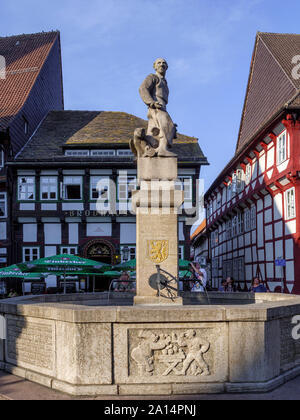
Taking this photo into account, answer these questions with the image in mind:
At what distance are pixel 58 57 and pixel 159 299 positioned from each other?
119 feet

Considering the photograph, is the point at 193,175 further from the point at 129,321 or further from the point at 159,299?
the point at 129,321

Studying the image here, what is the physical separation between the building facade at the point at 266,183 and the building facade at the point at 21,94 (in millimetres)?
12941

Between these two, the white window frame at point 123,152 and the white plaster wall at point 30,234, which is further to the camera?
the white window frame at point 123,152

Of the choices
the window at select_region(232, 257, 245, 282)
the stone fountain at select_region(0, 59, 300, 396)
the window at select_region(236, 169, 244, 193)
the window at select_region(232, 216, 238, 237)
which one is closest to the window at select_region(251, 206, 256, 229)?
the window at select_region(236, 169, 244, 193)

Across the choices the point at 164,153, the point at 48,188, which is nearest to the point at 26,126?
the point at 48,188

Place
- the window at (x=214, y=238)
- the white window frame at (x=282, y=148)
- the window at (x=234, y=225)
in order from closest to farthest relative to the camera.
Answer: the white window frame at (x=282, y=148), the window at (x=234, y=225), the window at (x=214, y=238)

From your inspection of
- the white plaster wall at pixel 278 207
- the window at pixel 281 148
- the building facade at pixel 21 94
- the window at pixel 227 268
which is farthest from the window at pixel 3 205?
the window at pixel 281 148

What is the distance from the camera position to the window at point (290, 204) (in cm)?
2245

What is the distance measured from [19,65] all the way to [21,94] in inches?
161

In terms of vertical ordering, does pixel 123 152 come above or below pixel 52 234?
above

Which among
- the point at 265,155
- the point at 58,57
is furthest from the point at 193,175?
the point at 58,57

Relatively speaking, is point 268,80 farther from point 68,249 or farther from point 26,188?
point 26,188

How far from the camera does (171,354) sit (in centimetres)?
611

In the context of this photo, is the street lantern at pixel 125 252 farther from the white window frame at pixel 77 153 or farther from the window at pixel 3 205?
the window at pixel 3 205
